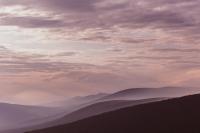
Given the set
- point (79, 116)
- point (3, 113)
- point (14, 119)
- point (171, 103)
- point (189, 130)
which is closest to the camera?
point (189, 130)

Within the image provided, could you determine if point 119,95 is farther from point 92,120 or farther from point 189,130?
point 189,130

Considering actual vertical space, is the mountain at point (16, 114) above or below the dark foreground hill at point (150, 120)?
above

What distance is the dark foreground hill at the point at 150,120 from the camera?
2849 cm

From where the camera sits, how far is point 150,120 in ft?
104

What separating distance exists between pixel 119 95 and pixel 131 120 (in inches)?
5219

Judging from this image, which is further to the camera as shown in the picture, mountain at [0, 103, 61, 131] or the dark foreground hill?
mountain at [0, 103, 61, 131]

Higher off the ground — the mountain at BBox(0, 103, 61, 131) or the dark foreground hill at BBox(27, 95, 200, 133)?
the mountain at BBox(0, 103, 61, 131)

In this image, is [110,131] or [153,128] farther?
[110,131]

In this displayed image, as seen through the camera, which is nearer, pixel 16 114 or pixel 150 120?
pixel 150 120

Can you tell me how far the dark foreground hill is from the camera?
2849cm

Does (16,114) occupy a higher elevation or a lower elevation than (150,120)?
higher

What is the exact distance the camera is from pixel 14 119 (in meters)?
162

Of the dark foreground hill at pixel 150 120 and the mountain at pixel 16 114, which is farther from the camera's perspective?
the mountain at pixel 16 114

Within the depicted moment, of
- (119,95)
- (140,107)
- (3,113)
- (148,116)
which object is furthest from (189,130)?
(3,113)
